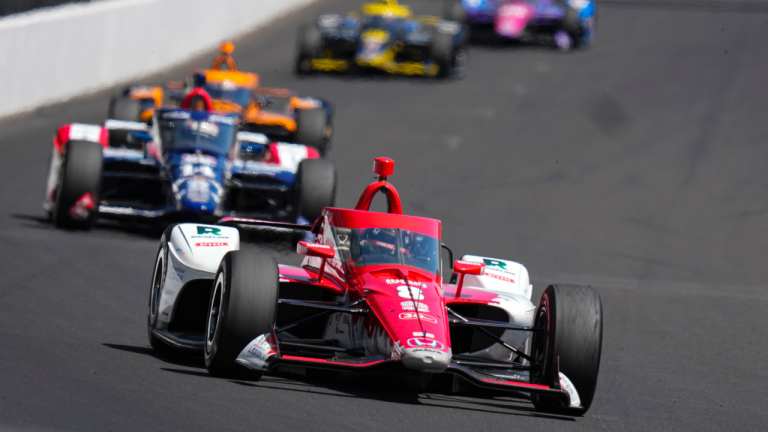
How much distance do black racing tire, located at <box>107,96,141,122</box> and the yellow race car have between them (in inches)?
316

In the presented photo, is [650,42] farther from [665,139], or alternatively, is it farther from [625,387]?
[625,387]

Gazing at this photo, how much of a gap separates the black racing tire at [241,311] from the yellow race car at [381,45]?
1872 cm

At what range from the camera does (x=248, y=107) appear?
1948cm

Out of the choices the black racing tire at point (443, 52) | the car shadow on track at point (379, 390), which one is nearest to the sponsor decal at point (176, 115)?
the car shadow on track at point (379, 390)

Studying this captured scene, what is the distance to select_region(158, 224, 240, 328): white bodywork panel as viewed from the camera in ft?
29.8

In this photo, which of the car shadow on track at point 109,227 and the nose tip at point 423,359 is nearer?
the nose tip at point 423,359

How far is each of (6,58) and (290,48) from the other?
972 cm

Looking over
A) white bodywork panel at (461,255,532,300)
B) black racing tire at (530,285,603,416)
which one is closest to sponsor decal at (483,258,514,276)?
white bodywork panel at (461,255,532,300)

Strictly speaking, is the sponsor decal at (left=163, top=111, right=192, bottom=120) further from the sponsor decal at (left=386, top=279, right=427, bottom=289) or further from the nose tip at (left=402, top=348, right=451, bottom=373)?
the nose tip at (left=402, top=348, right=451, bottom=373)

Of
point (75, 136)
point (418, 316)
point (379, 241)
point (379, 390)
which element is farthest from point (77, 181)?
point (418, 316)

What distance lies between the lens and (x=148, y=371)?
7938mm

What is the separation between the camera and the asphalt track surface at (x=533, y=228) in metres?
7.46

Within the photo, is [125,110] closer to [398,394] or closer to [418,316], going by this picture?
[398,394]

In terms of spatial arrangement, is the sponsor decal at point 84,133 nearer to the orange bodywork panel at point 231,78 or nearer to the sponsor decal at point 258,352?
the orange bodywork panel at point 231,78
